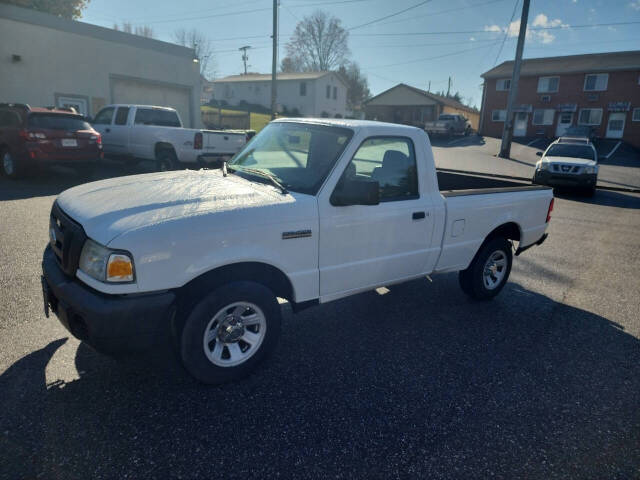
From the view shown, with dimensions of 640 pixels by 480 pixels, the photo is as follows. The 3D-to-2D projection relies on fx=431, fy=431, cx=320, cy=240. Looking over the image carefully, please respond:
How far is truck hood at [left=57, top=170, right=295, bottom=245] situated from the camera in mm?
2805

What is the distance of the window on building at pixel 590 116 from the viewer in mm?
37062

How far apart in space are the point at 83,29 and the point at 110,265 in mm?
19418

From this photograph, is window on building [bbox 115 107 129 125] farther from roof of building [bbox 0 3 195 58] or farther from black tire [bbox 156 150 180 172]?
roof of building [bbox 0 3 195 58]

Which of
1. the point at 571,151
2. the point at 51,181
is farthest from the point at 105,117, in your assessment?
the point at 571,151

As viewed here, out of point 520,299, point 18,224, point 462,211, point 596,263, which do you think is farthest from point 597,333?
point 18,224

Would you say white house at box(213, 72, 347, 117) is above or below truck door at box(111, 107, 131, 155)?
above

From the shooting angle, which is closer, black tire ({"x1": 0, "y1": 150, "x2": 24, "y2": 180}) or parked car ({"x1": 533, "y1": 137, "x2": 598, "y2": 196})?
black tire ({"x1": 0, "y1": 150, "x2": 24, "y2": 180})

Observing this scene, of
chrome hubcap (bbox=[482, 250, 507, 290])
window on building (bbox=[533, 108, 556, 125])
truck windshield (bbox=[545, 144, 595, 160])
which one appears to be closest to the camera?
chrome hubcap (bbox=[482, 250, 507, 290])

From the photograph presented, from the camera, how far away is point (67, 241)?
2979 millimetres

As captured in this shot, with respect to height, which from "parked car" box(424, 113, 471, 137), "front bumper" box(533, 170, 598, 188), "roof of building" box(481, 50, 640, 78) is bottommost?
"front bumper" box(533, 170, 598, 188)

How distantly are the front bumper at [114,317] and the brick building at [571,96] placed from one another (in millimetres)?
42618

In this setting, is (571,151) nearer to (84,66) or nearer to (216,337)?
(216,337)

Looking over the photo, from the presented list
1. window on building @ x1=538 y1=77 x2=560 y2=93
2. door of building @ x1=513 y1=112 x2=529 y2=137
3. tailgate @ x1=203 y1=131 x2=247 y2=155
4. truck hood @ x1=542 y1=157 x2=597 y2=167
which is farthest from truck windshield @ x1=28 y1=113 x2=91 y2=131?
window on building @ x1=538 y1=77 x2=560 y2=93

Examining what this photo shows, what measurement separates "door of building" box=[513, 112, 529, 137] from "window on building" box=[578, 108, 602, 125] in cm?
444
